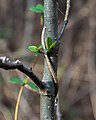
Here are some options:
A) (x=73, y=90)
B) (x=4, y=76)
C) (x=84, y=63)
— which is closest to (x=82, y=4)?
(x=84, y=63)

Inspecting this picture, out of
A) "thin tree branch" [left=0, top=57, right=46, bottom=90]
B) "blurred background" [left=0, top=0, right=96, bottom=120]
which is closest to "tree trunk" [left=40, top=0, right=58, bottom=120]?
"thin tree branch" [left=0, top=57, right=46, bottom=90]

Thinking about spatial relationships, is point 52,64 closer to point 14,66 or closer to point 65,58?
point 14,66

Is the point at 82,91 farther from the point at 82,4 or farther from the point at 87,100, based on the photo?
the point at 82,4

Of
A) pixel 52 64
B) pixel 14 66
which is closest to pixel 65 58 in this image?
pixel 52 64

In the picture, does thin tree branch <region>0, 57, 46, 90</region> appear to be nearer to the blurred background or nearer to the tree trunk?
the tree trunk

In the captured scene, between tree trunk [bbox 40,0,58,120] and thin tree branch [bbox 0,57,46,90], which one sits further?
tree trunk [bbox 40,0,58,120]

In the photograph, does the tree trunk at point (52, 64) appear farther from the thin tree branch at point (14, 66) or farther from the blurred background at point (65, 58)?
the blurred background at point (65, 58)
